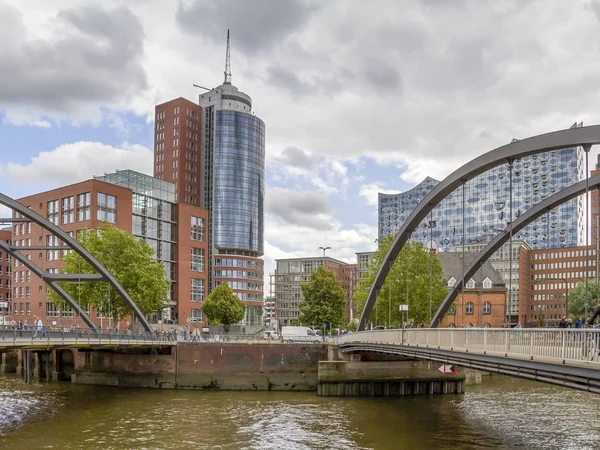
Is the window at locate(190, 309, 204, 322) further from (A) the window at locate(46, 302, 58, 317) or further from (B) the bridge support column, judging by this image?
(B) the bridge support column

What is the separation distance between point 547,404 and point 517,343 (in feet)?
73.1

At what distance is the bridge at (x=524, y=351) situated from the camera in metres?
16.9

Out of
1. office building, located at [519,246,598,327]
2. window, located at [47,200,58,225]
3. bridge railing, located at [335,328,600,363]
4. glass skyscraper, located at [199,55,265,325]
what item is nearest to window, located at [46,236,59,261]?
window, located at [47,200,58,225]

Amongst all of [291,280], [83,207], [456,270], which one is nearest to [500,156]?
[83,207]

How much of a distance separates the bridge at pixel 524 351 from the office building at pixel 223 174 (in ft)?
345

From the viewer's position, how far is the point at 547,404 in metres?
40.4

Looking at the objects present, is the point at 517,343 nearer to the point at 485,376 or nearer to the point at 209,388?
the point at 209,388

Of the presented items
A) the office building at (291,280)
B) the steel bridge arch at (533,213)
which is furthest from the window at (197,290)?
the office building at (291,280)

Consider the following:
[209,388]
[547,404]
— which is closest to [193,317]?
[209,388]

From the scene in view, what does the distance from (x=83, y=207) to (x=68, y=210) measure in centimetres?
332

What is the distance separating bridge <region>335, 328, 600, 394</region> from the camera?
55.4 feet

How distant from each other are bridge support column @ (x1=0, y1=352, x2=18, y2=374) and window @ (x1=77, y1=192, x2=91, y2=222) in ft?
71.8

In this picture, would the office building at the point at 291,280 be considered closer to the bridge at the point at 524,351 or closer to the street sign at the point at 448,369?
the street sign at the point at 448,369

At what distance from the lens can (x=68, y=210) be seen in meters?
84.4
